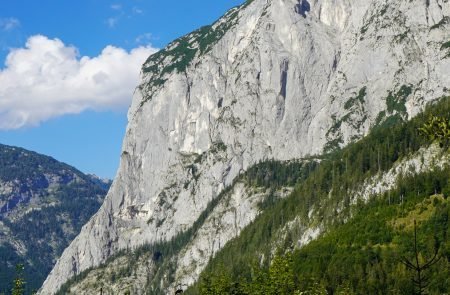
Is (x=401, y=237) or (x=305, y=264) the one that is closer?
(x=401, y=237)

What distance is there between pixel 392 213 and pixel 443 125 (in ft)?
555

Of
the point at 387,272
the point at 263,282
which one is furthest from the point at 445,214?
the point at 263,282

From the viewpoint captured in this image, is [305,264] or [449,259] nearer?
[449,259]

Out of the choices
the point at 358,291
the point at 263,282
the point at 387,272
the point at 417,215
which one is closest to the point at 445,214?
the point at 417,215

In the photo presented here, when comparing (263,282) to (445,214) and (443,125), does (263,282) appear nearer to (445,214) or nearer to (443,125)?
(443,125)

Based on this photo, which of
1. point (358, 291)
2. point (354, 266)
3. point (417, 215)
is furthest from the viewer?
point (417, 215)

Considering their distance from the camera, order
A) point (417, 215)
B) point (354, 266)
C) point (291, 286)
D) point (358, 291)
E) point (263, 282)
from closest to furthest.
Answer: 1. point (291, 286)
2. point (263, 282)
3. point (358, 291)
4. point (354, 266)
5. point (417, 215)

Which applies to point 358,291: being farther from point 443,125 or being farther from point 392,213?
point 443,125

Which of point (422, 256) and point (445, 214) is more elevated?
point (445, 214)

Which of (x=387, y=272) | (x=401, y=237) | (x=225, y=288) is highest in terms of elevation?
(x=401, y=237)

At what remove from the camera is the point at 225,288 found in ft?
271

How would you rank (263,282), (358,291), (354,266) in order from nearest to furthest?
(263,282)
(358,291)
(354,266)

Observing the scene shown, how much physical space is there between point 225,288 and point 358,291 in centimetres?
7964

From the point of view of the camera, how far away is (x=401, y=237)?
173m
